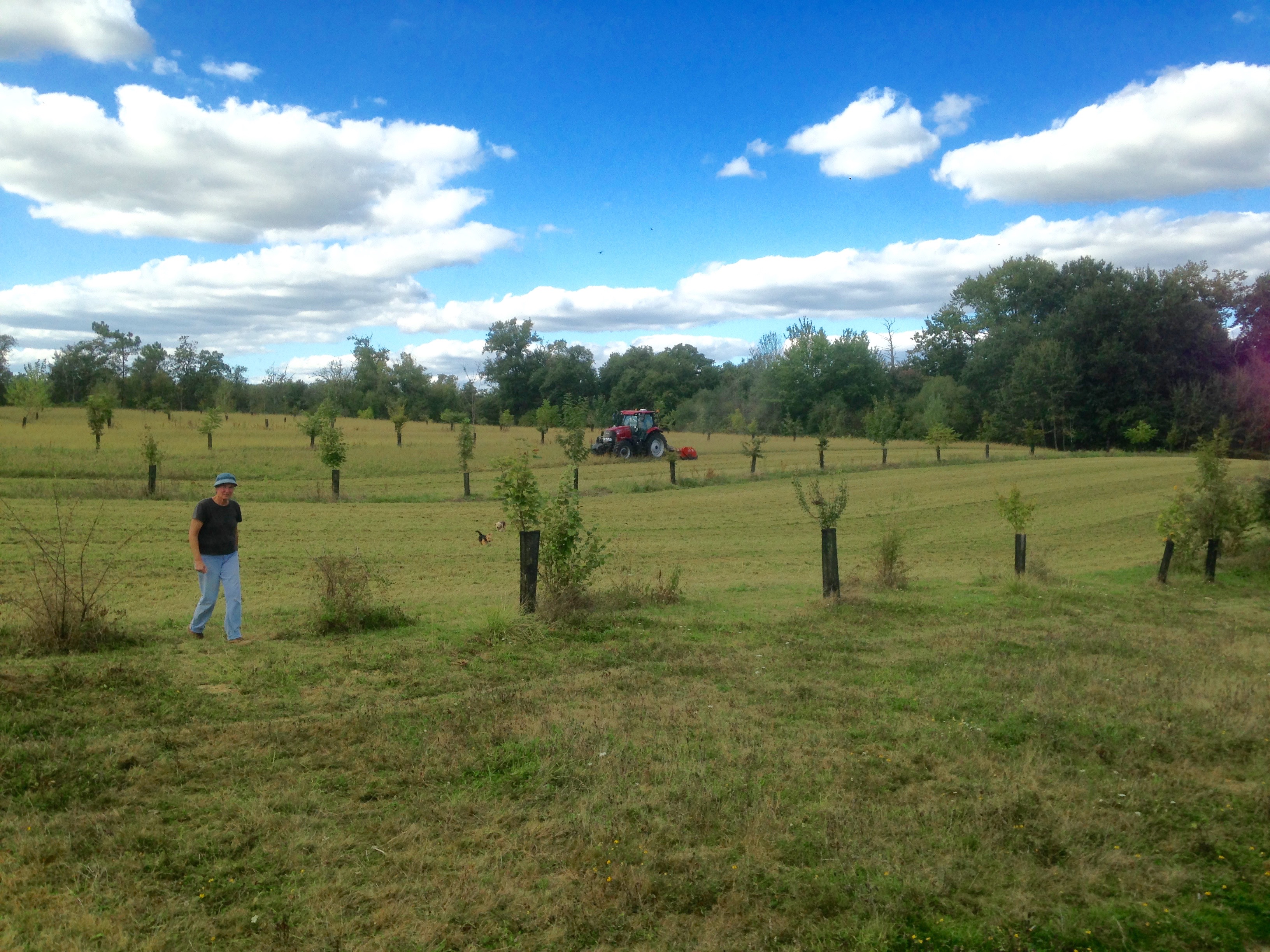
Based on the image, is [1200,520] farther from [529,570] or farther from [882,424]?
[882,424]

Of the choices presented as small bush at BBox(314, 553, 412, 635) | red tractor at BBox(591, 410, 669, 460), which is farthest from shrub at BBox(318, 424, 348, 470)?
small bush at BBox(314, 553, 412, 635)

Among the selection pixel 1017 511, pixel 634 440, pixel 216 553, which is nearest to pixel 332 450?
pixel 634 440

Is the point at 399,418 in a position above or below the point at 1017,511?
above

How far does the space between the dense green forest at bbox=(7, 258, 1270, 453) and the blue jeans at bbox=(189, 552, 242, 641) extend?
40179 millimetres

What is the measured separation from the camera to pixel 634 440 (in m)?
47.6

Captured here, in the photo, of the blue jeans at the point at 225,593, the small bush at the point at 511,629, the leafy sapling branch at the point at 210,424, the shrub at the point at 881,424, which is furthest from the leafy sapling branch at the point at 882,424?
the blue jeans at the point at 225,593

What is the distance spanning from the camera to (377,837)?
13.9 ft

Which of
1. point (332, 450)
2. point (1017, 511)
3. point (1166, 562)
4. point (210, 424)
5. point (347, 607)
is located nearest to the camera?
point (347, 607)

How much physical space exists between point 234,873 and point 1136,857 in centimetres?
438

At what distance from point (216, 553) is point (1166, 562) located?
13845 millimetres

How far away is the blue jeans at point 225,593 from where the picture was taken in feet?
26.5

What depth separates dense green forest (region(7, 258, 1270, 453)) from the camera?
6372 centimetres

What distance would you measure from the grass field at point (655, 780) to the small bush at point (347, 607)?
0.29 meters

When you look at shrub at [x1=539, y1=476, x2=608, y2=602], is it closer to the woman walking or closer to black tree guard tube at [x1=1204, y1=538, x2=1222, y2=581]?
the woman walking
